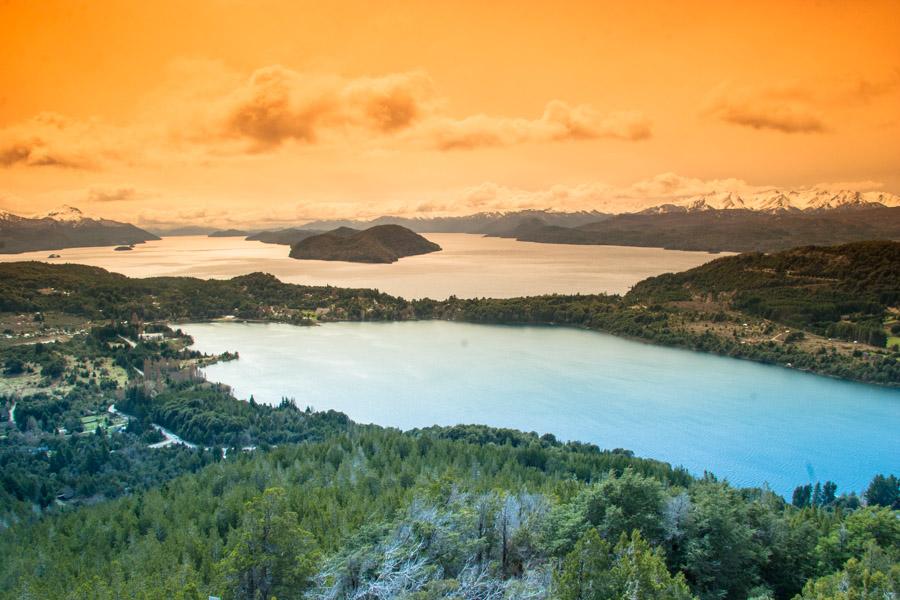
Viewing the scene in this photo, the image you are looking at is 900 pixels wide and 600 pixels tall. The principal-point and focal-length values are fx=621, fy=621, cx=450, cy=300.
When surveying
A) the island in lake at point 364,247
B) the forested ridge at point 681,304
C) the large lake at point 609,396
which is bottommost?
the large lake at point 609,396

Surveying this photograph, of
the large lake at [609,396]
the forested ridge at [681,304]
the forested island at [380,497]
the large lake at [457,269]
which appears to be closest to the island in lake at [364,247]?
the large lake at [457,269]

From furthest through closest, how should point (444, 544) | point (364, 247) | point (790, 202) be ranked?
1. point (790, 202)
2. point (364, 247)
3. point (444, 544)

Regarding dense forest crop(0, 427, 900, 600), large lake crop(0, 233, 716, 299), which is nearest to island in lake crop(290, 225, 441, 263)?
large lake crop(0, 233, 716, 299)

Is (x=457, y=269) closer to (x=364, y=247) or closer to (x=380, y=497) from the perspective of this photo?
(x=364, y=247)

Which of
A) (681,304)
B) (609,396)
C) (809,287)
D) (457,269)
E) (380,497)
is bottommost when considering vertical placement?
(609,396)

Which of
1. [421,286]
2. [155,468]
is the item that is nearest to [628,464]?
[155,468]

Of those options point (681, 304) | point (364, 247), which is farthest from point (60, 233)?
point (681, 304)

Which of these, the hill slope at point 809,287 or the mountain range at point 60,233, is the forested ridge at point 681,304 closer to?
the hill slope at point 809,287
